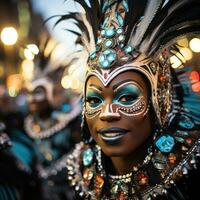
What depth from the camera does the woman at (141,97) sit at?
184 centimetres

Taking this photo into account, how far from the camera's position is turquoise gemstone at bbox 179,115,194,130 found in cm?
197

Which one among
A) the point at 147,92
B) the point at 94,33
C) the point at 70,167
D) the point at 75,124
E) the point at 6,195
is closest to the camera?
the point at 147,92

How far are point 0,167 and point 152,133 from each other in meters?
1.18

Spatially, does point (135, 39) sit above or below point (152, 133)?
above

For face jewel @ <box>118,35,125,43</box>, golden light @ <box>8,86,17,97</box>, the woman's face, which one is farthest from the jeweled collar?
golden light @ <box>8,86,17,97</box>

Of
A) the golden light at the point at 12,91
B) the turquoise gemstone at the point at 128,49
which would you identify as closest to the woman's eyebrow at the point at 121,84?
the turquoise gemstone at the point at 128,49

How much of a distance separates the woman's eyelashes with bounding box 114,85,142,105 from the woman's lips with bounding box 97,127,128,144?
0.35 feet

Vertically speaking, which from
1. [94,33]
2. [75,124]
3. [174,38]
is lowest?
[174,38]

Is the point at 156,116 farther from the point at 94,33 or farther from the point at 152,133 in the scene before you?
the point at 94,33

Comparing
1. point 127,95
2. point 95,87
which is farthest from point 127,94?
point 95,87

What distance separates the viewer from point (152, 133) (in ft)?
6.28

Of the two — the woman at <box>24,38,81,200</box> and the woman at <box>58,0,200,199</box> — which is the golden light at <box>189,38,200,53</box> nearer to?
the woman at <box>58,0,200,199</box>

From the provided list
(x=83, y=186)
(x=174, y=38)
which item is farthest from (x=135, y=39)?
(x=83, y=186)

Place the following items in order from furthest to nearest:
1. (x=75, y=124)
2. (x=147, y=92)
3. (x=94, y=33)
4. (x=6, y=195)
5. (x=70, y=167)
Answer: (x=75, y=124)
(x=6, y=195)
(x=70, y=167)
(x=94, y=33)
(x=147, y=92)
